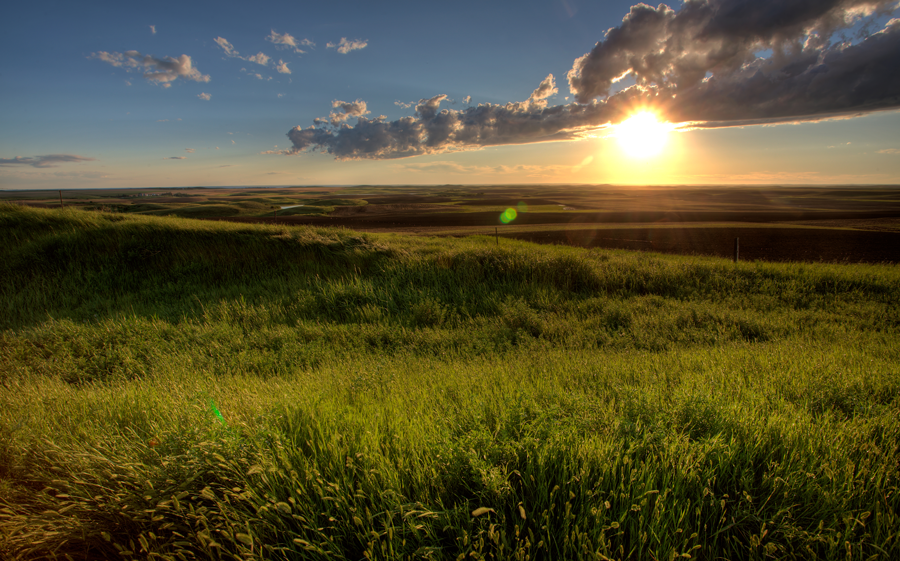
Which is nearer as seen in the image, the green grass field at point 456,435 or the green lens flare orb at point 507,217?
the green grass field at point 456,435

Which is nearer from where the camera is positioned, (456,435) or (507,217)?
(456,435)

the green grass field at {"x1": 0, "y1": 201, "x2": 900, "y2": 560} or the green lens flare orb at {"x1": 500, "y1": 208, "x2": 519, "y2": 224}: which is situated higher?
the green lens flare orb at {"x1": 500, "y1": 208, "x2": 519, "y2": 224}

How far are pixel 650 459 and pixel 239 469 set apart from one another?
2.78 meters

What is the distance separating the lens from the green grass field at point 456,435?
211cm

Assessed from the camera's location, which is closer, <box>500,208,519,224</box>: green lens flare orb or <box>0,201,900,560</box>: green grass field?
<box>0,201,900,560</box>: green grass field

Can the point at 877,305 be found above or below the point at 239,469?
below

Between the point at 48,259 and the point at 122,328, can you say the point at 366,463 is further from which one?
the point at 48,259

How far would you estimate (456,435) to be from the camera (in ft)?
9.61

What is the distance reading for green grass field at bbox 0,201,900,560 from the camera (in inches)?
83.0

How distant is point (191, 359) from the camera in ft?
20.7

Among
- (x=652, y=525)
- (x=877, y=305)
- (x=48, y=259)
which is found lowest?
(x=877, y=305)

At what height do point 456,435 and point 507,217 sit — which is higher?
point 507,217

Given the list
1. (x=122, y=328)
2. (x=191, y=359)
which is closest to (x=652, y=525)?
(x=191, y=359)

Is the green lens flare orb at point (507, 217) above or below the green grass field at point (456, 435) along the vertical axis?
above
